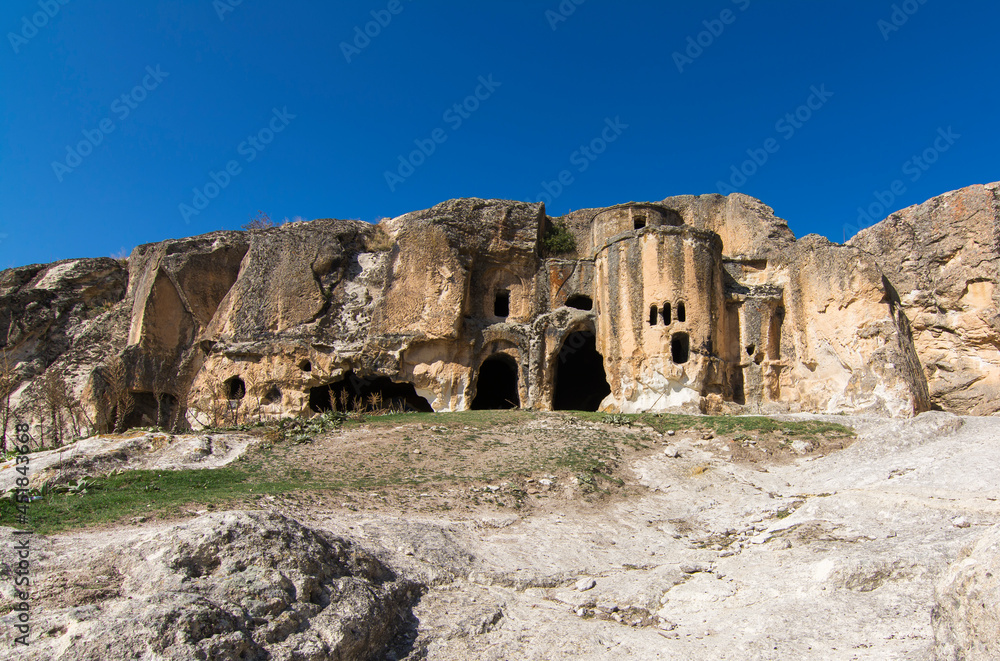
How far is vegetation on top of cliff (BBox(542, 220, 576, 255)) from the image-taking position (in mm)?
24812

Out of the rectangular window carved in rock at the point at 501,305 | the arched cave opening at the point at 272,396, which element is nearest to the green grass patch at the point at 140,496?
the arched cave opening at the point at 272,396

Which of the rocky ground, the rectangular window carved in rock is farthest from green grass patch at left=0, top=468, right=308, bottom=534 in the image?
the rectangular window carved in rock

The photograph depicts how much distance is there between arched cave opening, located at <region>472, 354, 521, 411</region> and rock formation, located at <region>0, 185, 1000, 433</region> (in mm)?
95

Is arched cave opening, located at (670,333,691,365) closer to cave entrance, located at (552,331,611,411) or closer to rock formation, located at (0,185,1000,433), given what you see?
rock formation, located at (0,185,1000,433)

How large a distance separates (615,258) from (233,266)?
48.2 feet

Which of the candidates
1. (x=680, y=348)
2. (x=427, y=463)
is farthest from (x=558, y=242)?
(x=427, y=463)

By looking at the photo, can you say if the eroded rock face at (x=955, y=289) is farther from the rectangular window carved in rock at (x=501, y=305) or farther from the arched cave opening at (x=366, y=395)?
the arched cave opening at (x=366, y=395)

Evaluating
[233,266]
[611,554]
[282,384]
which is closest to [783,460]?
[611,554]

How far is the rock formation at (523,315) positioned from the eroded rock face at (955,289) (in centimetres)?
6

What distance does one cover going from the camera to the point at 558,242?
2483 centimetres

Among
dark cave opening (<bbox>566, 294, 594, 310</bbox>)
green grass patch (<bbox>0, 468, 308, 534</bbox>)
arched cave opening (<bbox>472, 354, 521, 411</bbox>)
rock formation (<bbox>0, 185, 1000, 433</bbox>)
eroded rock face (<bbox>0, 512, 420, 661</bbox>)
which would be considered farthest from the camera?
arched cave opening (<bbox>472, 354, 521, 411</bbox>)

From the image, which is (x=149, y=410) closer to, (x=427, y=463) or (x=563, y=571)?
(x=427, y=463)

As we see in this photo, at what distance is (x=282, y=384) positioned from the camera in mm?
21625

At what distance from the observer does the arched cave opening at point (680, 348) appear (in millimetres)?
20112
